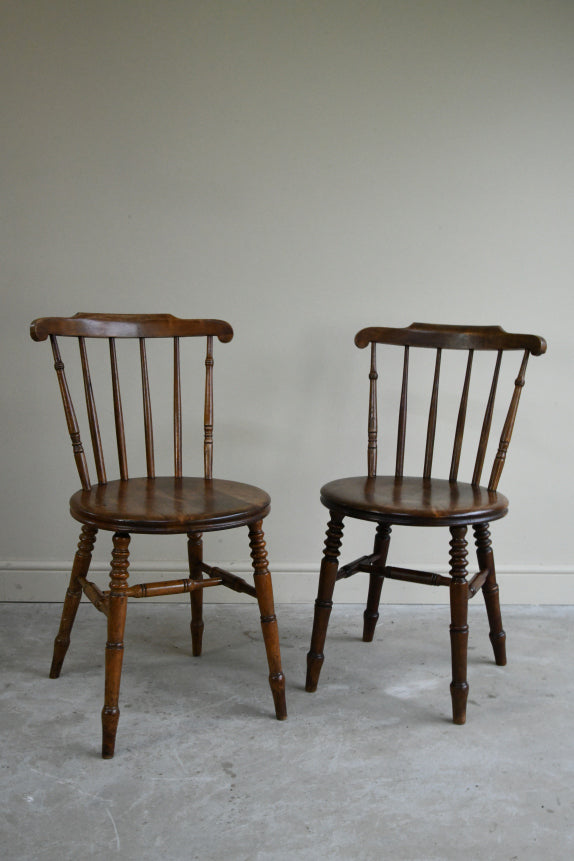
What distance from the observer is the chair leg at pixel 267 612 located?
181 centimetres

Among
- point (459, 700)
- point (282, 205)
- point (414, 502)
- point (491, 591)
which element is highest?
point (282, 205)

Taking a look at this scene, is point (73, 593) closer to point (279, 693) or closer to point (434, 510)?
point (279, 693)

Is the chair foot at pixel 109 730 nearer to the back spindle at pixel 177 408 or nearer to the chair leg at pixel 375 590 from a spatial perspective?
the back spindle at pixel 177 408

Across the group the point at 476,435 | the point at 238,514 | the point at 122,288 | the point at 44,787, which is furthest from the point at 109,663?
the point at 476,435

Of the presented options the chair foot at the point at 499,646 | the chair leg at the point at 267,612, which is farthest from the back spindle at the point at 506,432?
the chair leg at the point at 267,612

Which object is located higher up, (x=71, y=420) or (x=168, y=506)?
(x=71, y=420)

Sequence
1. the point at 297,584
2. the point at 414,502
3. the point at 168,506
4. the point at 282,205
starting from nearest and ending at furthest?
1. the point at 168,506
2. the point at 414,502
3. the point at 282,205
4. the point at 297,584

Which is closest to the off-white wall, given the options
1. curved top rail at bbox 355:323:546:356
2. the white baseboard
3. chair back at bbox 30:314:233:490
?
the white baseboard

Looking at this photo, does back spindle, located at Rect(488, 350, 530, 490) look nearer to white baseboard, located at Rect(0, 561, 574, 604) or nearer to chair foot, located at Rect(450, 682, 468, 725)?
chair foot, located at Rect(450, 682, 468, 725)

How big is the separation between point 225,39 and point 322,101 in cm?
36

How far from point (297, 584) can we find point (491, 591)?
76cm

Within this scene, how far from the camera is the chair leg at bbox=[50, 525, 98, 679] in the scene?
6.32 feet

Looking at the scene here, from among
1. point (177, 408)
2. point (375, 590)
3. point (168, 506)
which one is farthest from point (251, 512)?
point (375, 590)

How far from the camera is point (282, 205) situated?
2.51 m
